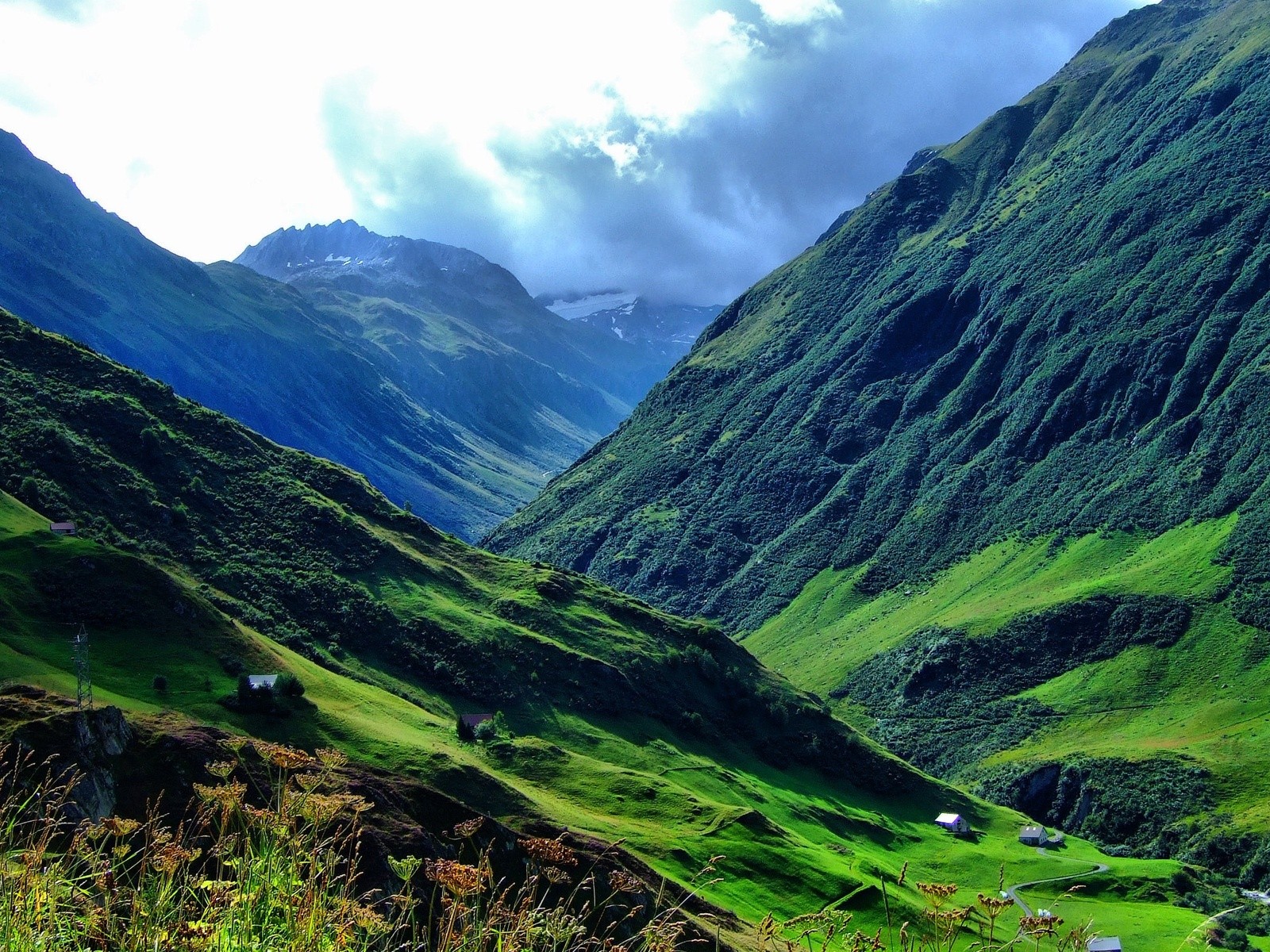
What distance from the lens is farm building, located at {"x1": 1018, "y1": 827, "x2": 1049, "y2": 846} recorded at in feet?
563

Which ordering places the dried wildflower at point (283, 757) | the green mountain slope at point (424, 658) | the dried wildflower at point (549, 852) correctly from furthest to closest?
1. the green mountain slope at point (424, 658)
2. the dried wildflower at point (283, 757)
3. the dried wildflower at point (549, 852)

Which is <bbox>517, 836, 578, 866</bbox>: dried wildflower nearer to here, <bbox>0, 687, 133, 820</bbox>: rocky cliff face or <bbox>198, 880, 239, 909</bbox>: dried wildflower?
<bbox>198, 880, 239, 909</bbox>: dried wildflower

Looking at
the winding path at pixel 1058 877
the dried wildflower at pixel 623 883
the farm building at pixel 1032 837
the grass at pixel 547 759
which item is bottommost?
the grass at pixel 547 759

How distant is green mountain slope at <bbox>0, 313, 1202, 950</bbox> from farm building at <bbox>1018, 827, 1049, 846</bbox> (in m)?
1.72

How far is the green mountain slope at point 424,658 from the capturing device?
101 m

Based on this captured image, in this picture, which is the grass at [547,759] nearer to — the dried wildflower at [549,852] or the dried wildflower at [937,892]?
the dried wildflower at [549,852]

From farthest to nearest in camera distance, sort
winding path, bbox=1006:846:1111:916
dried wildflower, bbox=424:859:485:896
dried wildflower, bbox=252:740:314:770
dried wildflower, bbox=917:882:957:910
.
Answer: winding path, bbox=1006:846:1111:916, dried wildflower, bbox=252:740:314:770, dried wildflower, bbox=917:882:957:910, dried wildflower, bbox=424:859:485:896

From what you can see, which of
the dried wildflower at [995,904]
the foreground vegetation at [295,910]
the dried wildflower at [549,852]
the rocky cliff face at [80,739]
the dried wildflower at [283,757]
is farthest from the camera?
the rocky cliff face at [80,739]

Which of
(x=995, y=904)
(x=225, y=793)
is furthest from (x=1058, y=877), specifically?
(x=225, y=793)

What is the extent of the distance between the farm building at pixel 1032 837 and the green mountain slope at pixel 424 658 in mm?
1721

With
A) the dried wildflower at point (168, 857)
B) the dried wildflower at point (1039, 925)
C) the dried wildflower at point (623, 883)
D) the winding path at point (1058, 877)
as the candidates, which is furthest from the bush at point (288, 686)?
the dried wildflower at point (1039, 925)

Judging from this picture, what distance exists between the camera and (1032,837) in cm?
17188

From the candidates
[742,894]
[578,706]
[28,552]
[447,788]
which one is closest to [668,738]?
[578,706]

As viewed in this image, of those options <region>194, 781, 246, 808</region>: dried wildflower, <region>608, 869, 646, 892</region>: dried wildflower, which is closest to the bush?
<region>194, 781, 246, 808</region>: dried wildflower
